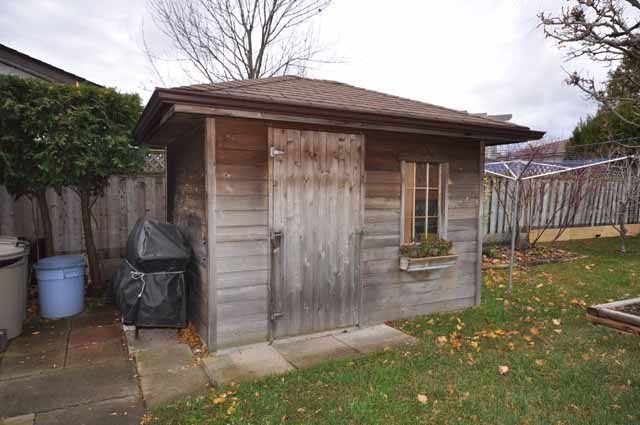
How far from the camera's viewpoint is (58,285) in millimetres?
4547

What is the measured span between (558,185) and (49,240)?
1063 centimetres

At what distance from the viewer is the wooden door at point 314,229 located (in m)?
3.78

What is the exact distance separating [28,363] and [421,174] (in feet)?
14.6

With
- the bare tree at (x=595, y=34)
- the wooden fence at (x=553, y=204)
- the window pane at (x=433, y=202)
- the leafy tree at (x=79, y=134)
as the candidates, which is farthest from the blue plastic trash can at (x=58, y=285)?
the wooden fence at (x=553, y=204)

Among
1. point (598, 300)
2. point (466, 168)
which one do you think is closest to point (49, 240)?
point (466, 168)

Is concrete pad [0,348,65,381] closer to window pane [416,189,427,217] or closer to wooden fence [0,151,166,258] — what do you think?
wooden fence [0,151,166,258]

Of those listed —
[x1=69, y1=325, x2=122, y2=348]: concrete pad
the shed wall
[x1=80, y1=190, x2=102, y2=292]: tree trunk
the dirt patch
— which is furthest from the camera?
the dirt patch

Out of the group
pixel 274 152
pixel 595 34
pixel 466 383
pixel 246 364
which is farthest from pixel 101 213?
pixel 595 34

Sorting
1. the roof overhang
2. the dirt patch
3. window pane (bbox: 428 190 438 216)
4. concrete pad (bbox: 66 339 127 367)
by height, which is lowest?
concrete pad (bbox: 66 339 127 367)

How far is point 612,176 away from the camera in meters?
10.5

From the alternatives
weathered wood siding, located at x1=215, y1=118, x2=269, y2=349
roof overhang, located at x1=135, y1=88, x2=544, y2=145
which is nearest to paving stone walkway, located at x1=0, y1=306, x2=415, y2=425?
weathered wood siding, located at x1=215, y1=118, x2=269, y2=349

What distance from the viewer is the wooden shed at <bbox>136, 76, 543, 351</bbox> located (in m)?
3.53

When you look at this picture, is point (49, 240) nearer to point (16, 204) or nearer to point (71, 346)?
point (16, 204)

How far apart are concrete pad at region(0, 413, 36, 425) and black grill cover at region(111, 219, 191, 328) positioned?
A: 120 centimetres
